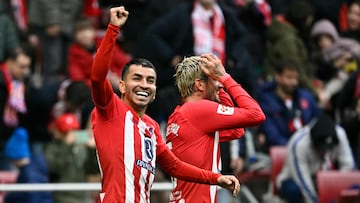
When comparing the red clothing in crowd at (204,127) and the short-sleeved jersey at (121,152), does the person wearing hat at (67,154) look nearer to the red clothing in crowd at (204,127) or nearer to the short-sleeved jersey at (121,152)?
the red clothing in crowd at (204,127)

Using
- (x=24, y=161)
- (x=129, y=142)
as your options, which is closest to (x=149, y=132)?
(x=129, y=142)

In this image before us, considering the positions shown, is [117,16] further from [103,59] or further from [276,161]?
[276,161]

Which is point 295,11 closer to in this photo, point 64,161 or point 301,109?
point 301,109

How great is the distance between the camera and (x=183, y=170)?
9.53m

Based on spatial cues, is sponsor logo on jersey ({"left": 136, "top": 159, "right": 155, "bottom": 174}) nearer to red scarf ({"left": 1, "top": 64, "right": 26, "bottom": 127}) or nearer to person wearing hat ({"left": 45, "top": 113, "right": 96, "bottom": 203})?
person wearing hat ({"left": 45, "top": 113, "right": 96, "bottom": 203})

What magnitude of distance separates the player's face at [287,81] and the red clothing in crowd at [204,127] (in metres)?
5.14

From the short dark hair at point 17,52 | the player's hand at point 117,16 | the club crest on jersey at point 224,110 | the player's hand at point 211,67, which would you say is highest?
the player's hand at point 117,16

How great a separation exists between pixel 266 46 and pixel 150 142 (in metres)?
7.87

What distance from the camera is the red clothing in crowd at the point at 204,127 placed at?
31.9 feet

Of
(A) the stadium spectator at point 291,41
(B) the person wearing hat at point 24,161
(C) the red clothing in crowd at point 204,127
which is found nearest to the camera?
(C) the red clothing in crowd at point 204,127

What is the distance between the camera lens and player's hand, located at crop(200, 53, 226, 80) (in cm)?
976

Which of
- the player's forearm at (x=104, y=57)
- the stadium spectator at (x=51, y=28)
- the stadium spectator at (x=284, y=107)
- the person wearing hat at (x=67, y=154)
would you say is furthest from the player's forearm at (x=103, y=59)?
the stadium spectator at (x=51, y=28)

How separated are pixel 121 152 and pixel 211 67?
41.6 inches

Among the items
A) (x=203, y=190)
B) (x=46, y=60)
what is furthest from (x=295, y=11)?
(x=203, y=190)
